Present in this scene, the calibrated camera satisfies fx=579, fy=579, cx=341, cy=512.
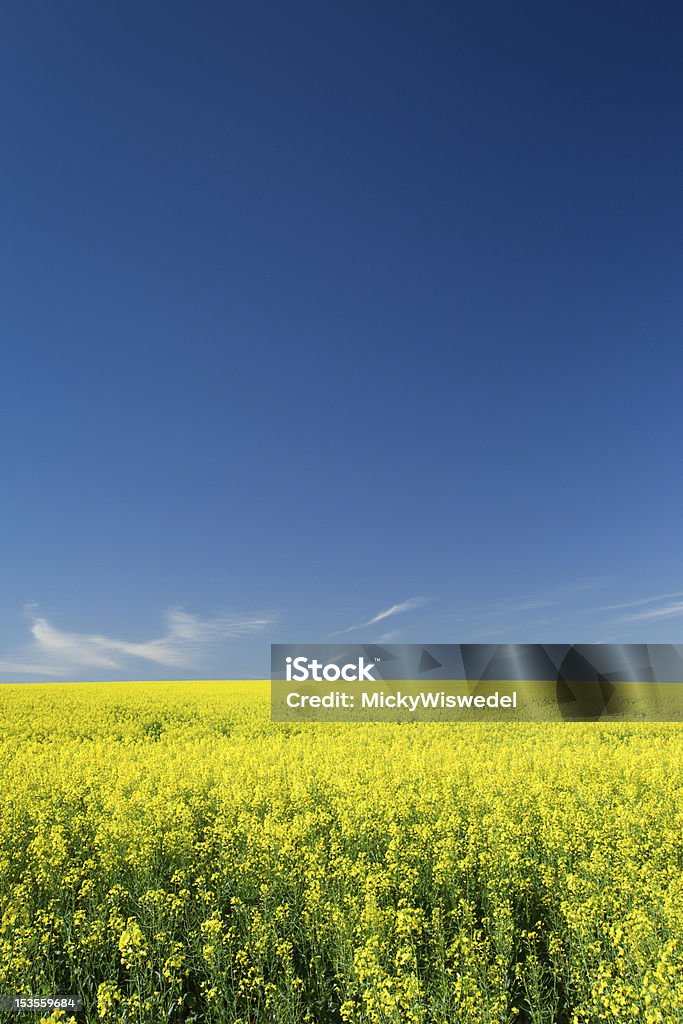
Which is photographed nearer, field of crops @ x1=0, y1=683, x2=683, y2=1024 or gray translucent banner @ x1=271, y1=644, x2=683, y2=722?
field of crops @ x1=0, y1=683, x2=683, y2=1024

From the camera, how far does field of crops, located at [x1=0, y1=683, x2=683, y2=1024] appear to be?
5309 millimetres

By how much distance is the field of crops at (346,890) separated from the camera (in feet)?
17.4

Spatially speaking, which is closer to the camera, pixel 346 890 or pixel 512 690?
pixel 346 890

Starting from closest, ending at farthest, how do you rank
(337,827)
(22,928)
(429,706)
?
1. (22,928)
2. (337,827)
3. (429,706)

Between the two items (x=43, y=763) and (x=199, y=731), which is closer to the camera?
(x=43, y=763)

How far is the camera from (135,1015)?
510 cm

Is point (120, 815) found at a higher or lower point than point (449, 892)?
higher

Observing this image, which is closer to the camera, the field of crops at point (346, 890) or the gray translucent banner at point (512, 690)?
the field of crops at point (346, 890)

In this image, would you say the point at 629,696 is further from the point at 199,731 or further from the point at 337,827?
the point at 337,827

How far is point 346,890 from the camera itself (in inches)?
254

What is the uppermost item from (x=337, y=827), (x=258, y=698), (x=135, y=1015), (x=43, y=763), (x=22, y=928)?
(x=258, y=698)

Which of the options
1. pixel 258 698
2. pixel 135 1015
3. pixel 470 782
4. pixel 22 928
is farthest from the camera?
pixel 258 698

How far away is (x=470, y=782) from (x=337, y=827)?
9.58ft

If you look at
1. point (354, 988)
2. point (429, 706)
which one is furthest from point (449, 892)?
point (429, 706)
